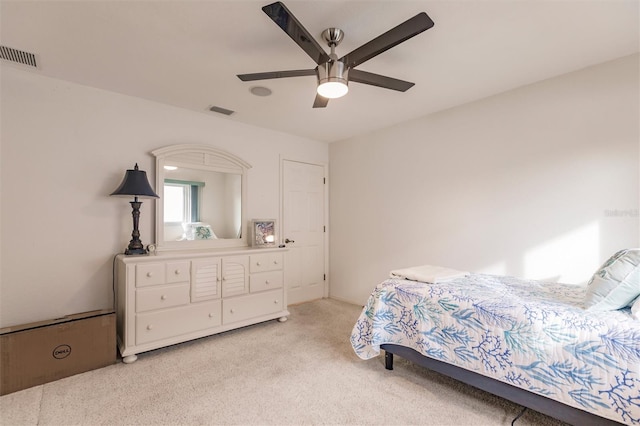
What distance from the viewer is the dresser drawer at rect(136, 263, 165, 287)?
2.45m

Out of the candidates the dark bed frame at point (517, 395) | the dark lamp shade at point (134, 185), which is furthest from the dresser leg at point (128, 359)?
the dark bed frame at point (517, 395)

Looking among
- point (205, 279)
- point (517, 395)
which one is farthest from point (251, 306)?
point (517, 395)

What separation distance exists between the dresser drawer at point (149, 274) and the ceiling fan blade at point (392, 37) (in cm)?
225

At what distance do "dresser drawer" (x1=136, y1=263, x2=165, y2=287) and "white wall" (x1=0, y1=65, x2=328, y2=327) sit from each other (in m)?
0.53

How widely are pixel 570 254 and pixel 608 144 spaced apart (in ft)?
2.93

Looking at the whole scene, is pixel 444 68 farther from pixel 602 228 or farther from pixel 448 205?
pixel 602 228

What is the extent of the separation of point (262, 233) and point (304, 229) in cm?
84

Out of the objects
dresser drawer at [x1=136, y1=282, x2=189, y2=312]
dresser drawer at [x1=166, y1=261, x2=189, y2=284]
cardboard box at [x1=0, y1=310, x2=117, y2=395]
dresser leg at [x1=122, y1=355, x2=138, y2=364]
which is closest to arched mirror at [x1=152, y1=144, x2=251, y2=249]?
dresser drawer at [x1=166, y1=261, x2=189, y2=284]

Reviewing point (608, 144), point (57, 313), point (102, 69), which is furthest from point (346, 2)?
point (57, 313)

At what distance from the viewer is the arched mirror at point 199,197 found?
3.02m

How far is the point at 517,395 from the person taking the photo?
1.61m

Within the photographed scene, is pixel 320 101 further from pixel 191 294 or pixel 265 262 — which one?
pixel 191 294

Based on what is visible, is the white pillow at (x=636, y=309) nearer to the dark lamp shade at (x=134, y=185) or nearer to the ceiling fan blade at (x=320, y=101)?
the ceiling fan blade at (x=320, y=101)

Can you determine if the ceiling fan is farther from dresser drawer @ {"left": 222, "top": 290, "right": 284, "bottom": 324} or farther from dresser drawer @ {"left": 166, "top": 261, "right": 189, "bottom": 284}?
dresser drawer @ {"left": 222, "top": 290, "right": 284, "bottom": 324}
